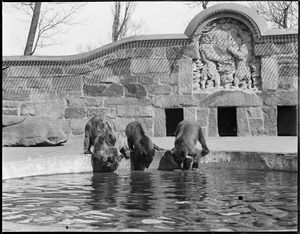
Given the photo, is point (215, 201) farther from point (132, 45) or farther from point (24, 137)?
point (132, 45)

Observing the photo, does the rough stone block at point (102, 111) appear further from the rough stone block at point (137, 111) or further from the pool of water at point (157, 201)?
the pool of water at point (157, 201)

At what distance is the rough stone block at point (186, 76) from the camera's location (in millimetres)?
13859

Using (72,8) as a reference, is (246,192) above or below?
below

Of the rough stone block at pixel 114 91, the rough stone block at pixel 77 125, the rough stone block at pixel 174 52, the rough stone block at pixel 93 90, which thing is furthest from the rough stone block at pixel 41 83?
the rough stone block at pixel 174 52

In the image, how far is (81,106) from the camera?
14.0 m

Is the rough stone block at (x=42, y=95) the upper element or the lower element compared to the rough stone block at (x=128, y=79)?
lower

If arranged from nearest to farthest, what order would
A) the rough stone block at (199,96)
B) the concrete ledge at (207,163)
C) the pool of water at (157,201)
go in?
the pool of water at (157,201) → the concrete ledge at (207,163) → the rough stone block at (199,96)

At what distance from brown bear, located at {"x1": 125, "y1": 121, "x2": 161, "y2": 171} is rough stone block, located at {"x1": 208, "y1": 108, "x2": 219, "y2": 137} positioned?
4575 mm

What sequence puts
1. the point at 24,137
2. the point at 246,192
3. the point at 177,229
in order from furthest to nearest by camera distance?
1. the point at 24,137
2. the point at 246,192
3. the point at 177,229

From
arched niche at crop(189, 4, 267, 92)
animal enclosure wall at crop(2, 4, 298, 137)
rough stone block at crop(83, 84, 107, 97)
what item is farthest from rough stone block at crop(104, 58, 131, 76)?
arched niche at crop(189, 4, 267, 92)

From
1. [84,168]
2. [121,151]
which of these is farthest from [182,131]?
[84,168]

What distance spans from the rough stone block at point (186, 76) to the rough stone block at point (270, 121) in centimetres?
179

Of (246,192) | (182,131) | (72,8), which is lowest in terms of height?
(246,192)

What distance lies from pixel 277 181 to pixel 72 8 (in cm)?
Result: 1631
